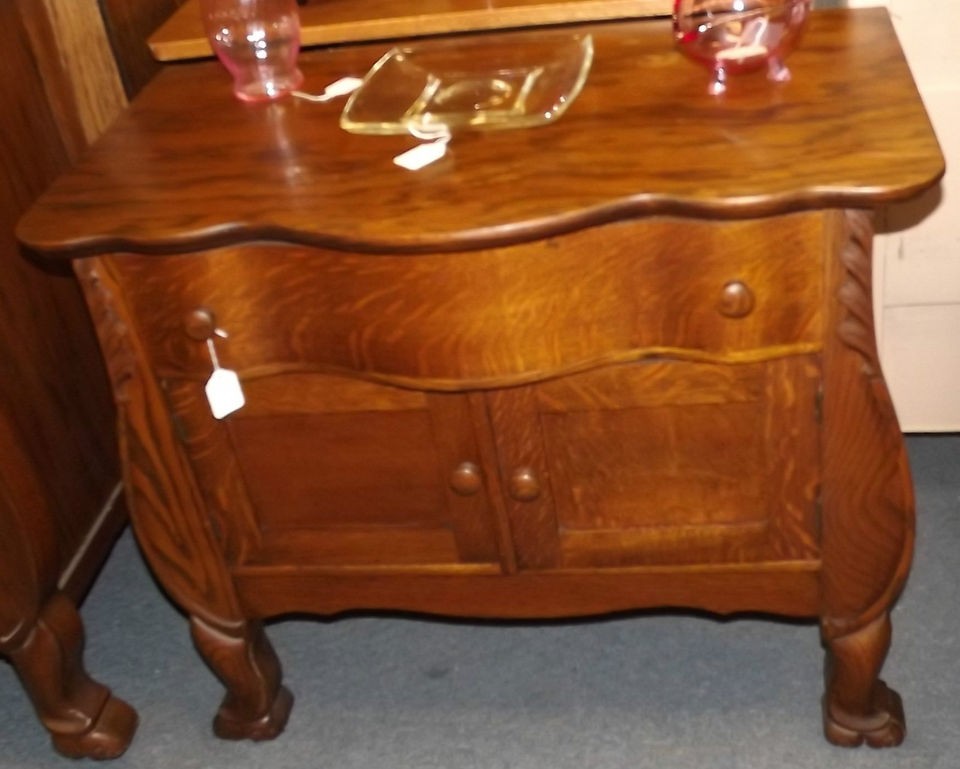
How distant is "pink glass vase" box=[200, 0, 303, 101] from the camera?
4.23 feet

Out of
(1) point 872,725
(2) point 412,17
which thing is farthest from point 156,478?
(1) point 872,725

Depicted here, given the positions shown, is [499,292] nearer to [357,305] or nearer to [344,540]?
[357,305]

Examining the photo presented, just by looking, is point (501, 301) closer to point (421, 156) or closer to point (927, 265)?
point (421, 156)

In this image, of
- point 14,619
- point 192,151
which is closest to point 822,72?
point 192,151

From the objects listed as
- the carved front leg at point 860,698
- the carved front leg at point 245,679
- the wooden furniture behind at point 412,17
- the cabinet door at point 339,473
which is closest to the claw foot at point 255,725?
the carved front leg at point 245,679

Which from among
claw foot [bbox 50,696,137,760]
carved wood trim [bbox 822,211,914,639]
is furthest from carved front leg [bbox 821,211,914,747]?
claw foot [bbox 50,696,137,760]

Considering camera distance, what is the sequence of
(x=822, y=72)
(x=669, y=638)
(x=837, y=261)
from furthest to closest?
(x=669, y=638) < (x=822, y=72) < (x=837, y=261)

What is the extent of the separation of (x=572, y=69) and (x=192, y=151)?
37 cm

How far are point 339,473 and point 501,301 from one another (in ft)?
0.96

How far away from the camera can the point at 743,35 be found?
1.15 metres

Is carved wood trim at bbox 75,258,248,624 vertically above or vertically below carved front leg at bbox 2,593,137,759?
above

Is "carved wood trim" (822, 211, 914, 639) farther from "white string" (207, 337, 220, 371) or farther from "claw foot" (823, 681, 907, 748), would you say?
"white string" (207, 337, 220, 371)

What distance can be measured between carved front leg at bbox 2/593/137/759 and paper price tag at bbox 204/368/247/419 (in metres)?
0.38

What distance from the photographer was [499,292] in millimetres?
1065
